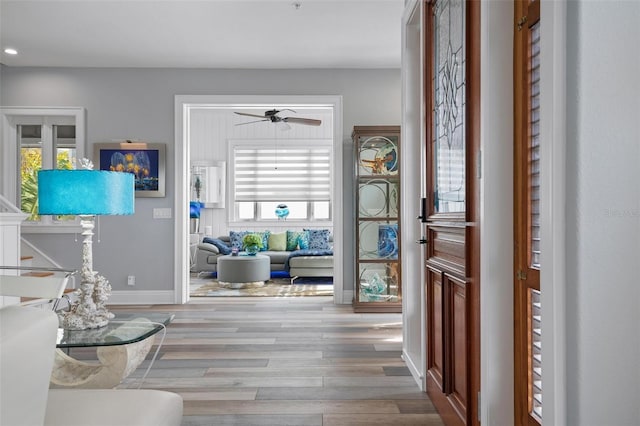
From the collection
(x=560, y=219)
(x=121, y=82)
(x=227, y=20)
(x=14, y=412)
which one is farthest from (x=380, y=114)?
(x=14, y=412)

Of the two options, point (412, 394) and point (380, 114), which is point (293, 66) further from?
point (412, 394)

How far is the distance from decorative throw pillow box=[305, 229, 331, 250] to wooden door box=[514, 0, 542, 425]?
6.59 meters

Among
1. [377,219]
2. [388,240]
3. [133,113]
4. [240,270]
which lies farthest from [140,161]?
[388,240]

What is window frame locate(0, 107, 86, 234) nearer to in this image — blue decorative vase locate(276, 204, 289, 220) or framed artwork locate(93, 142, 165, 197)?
framed artwork locate(93, 142, 165, 197)

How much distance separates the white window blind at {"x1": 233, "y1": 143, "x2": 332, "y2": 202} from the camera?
30.1ft

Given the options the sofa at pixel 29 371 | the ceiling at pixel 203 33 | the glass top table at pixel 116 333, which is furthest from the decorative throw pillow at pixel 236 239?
the sofa at pixel 29 371

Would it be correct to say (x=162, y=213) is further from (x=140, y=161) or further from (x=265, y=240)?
(x=265, y=240)

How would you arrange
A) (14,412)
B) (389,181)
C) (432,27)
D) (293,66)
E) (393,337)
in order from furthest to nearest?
(293,66), (389,181), (393,337), (432,27), (14,412)

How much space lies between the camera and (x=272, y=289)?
6.90m

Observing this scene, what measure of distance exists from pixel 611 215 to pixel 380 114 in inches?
181

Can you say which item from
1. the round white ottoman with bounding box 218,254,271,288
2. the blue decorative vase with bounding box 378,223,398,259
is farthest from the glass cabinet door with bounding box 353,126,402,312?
the round white ottoman with bounding box 218,254,271,288

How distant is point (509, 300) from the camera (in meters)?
1.77

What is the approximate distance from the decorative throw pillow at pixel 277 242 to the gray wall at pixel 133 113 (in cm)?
298

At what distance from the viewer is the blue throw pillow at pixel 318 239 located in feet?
27.3
